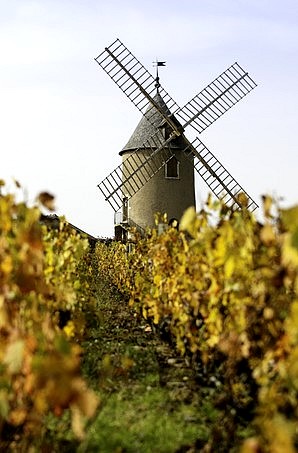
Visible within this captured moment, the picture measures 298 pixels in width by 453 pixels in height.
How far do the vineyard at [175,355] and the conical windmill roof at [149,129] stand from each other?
1658 centimetres

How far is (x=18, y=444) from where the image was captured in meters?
3.41

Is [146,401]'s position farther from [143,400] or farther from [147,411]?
[147,411]

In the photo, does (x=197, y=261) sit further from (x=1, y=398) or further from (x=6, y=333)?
(x=1, y=398)

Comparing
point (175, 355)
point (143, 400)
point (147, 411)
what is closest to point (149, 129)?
point (175, 355)

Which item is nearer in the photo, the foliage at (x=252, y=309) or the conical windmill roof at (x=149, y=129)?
the foliage at (x=252, y=309)

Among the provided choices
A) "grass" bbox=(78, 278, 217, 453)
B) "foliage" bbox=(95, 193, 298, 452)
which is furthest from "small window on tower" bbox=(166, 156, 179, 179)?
"foliage" bbox=(95, 193, 298, 452)

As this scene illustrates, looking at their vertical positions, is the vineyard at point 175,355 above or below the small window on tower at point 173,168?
below

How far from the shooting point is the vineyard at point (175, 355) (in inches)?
103

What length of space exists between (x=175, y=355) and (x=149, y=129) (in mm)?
17476

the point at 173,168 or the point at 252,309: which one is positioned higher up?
the point at 173,168

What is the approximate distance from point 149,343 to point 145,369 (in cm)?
143

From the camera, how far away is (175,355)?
670 centimetres

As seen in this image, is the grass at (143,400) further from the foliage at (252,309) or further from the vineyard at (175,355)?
the foliage at (252,309)

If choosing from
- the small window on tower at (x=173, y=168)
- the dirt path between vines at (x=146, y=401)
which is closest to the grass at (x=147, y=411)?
the dirt path between vines at (x=146, y=401)
